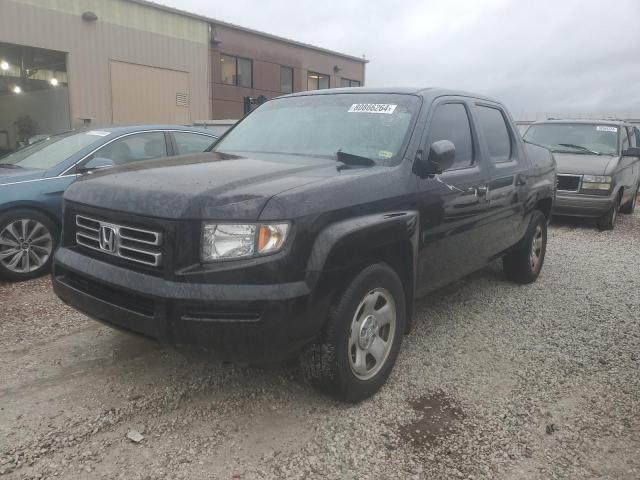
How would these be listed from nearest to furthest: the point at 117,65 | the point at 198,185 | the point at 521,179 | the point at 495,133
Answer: the point at 198,185 → the point at 495,133 → the point at 521,179 → the point at 117,65

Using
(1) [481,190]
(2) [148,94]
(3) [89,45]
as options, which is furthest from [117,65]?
(1) [481,190]

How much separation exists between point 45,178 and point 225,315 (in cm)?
381

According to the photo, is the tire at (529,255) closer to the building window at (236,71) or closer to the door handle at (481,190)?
the door handle at (481,190)

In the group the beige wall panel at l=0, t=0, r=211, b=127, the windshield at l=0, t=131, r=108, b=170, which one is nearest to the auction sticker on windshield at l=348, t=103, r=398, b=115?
the windshield at l=0, t=131, r=108, b=170

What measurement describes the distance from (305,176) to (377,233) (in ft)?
1.63

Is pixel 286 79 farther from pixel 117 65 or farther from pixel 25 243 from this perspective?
pixel 25 243

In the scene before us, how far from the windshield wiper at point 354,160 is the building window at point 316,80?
2793 cm

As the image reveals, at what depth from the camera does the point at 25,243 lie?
203 inches

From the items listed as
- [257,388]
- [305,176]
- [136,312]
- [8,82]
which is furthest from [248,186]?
[8,82]

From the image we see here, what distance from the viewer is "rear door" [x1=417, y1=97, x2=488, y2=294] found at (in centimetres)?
344

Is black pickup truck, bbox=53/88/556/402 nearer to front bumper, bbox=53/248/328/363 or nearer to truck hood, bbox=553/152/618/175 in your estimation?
front bumper, bbox=53/248/328/363

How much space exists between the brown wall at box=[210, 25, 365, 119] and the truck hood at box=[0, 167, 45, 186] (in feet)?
65.4

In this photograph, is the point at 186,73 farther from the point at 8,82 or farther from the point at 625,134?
the point at 625,134

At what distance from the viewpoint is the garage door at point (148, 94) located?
20141mm
